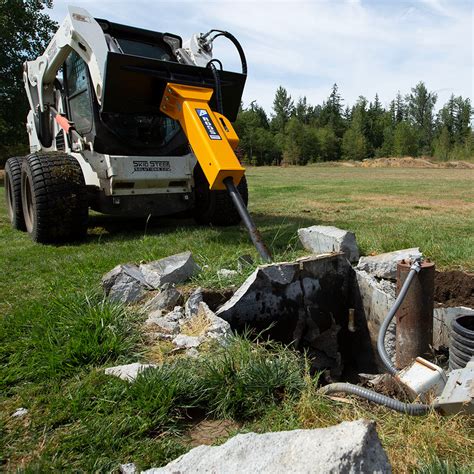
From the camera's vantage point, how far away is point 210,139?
4.43 m

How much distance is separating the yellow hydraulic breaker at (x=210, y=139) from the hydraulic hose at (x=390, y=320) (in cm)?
123

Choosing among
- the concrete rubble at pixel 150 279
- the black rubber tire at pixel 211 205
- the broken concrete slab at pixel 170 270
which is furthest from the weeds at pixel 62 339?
the black rubber tire at pixel 211 205

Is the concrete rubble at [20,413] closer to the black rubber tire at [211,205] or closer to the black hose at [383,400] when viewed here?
the black hose at [383,400]

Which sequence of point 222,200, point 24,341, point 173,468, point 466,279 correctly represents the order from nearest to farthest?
point 173,468, point 24,341, point 466,279, point 222,200

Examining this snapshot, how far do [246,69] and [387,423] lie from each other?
15.8 ft

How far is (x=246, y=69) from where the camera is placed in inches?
229

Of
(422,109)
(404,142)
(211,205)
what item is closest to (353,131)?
(404,142)

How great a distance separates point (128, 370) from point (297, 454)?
1133mm

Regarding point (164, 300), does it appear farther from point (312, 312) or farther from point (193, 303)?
point (312, 312)

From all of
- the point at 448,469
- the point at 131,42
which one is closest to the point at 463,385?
the point at 448,469

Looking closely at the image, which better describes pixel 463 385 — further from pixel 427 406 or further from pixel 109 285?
pixel 109 285

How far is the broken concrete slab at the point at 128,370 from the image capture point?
2.23 m

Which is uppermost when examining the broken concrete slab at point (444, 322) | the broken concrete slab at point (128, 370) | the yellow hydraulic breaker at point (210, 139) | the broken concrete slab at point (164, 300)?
the yellow hydraulic breaker at point (210, 139)

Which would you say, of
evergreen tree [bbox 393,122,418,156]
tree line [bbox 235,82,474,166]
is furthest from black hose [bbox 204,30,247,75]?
evergreen tree [bbox 393,122,418,156]
